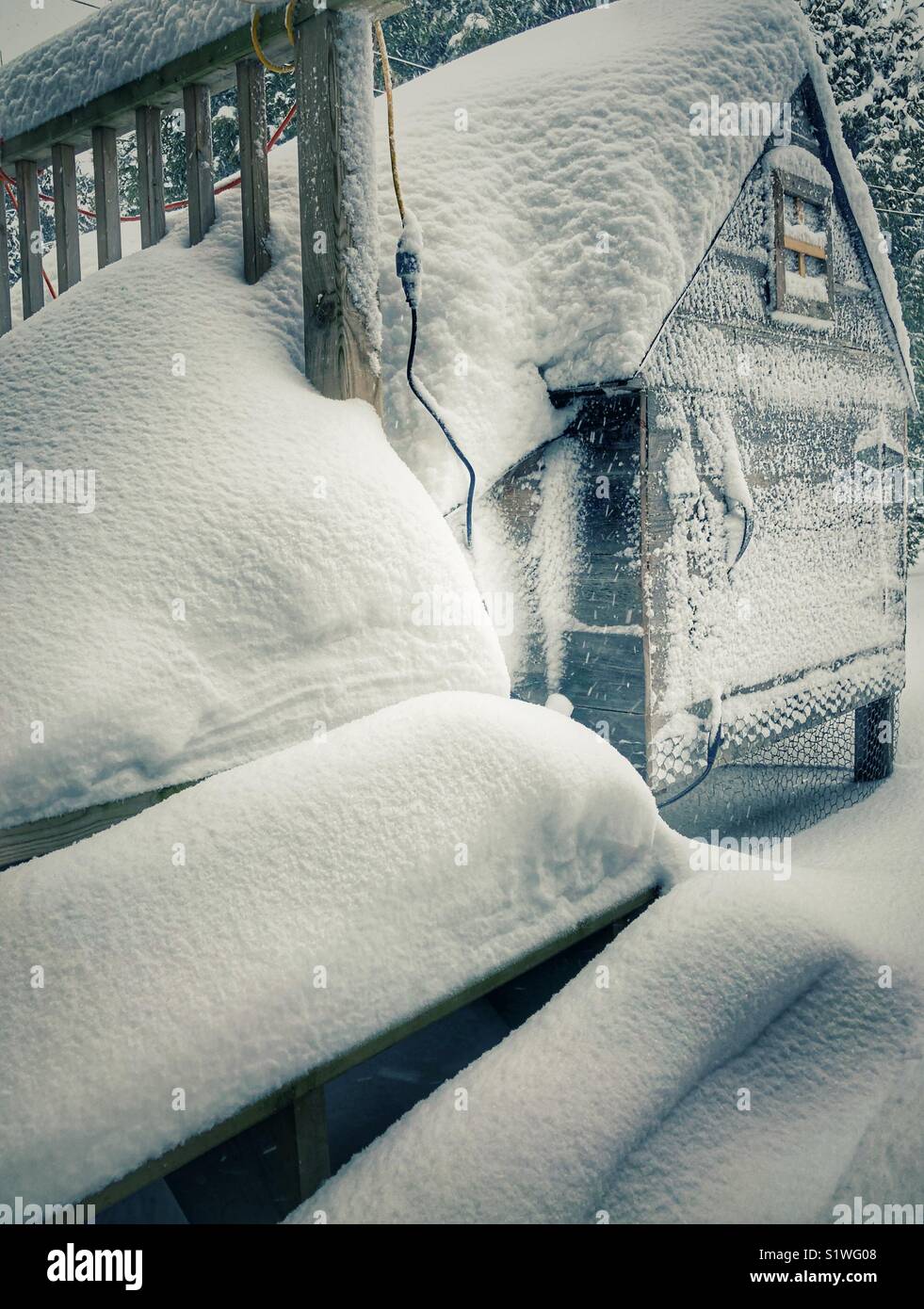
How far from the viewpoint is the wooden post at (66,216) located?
323 cm

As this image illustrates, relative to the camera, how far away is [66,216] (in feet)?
10.7

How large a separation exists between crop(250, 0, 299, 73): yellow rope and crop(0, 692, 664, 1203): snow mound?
1766 mm

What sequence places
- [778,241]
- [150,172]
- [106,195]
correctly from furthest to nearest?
[778,241] < [106,195] < [150,172]

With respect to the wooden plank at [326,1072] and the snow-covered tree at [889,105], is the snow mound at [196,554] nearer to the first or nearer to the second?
the wooden plank at [326,1072]

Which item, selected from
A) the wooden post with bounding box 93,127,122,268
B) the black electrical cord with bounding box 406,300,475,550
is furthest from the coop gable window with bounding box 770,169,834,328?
the wooden post with bounding box 93,127,122,268

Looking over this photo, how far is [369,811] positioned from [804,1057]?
114cm

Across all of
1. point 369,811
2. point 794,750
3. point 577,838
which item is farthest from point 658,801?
point 794,750

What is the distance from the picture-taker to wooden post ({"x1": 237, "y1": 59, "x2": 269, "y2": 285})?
2662 millimetres

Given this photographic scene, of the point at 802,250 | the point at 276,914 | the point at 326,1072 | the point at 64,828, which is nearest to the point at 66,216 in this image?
the point at 64,828

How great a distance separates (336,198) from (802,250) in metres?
2.80

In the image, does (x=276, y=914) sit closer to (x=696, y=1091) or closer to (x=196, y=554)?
(x=196, y=554)

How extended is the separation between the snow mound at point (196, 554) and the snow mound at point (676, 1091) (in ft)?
2.63

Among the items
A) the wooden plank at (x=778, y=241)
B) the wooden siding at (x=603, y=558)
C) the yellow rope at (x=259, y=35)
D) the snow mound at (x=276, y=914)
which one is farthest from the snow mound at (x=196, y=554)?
the wooden plank at (x=778, y=241)
